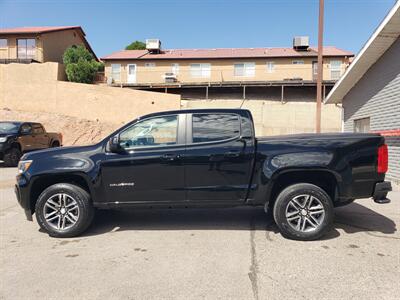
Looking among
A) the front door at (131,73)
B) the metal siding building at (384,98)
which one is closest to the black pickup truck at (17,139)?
the metal siding building at (384,98)

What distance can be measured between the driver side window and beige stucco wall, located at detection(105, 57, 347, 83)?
26.0 metres

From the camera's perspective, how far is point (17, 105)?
1082 inches

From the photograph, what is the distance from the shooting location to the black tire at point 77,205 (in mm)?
4777

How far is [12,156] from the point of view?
12.8 m

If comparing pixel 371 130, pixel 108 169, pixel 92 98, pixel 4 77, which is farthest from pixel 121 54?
pixel 108 169

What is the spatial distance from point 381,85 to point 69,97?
77.3 ft

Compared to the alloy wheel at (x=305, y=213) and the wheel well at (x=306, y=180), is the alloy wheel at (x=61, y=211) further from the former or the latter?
the alloy wheel at (x=305, y=213)

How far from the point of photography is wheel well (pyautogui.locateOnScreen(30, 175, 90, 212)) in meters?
4.90

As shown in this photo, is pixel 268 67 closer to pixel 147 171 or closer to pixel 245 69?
pixel 245 69

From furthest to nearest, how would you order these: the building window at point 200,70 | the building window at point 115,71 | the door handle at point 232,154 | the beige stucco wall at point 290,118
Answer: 1. the building window at point 115,71
2. the building window at point 200,70
3. the beige stucco wall at point 290,118
4. the door handle at point 232,154

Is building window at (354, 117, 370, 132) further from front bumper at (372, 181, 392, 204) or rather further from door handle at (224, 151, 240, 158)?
door handle at (224, 151, 240, 158)

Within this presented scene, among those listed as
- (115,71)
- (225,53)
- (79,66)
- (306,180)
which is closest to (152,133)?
(306,180)

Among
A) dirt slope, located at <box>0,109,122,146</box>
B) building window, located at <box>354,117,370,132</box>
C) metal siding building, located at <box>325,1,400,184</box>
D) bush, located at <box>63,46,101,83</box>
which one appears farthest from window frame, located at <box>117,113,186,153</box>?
bush, located at <box>63,46,101,83</box>

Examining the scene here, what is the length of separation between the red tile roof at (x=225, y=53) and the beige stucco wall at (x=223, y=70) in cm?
40
